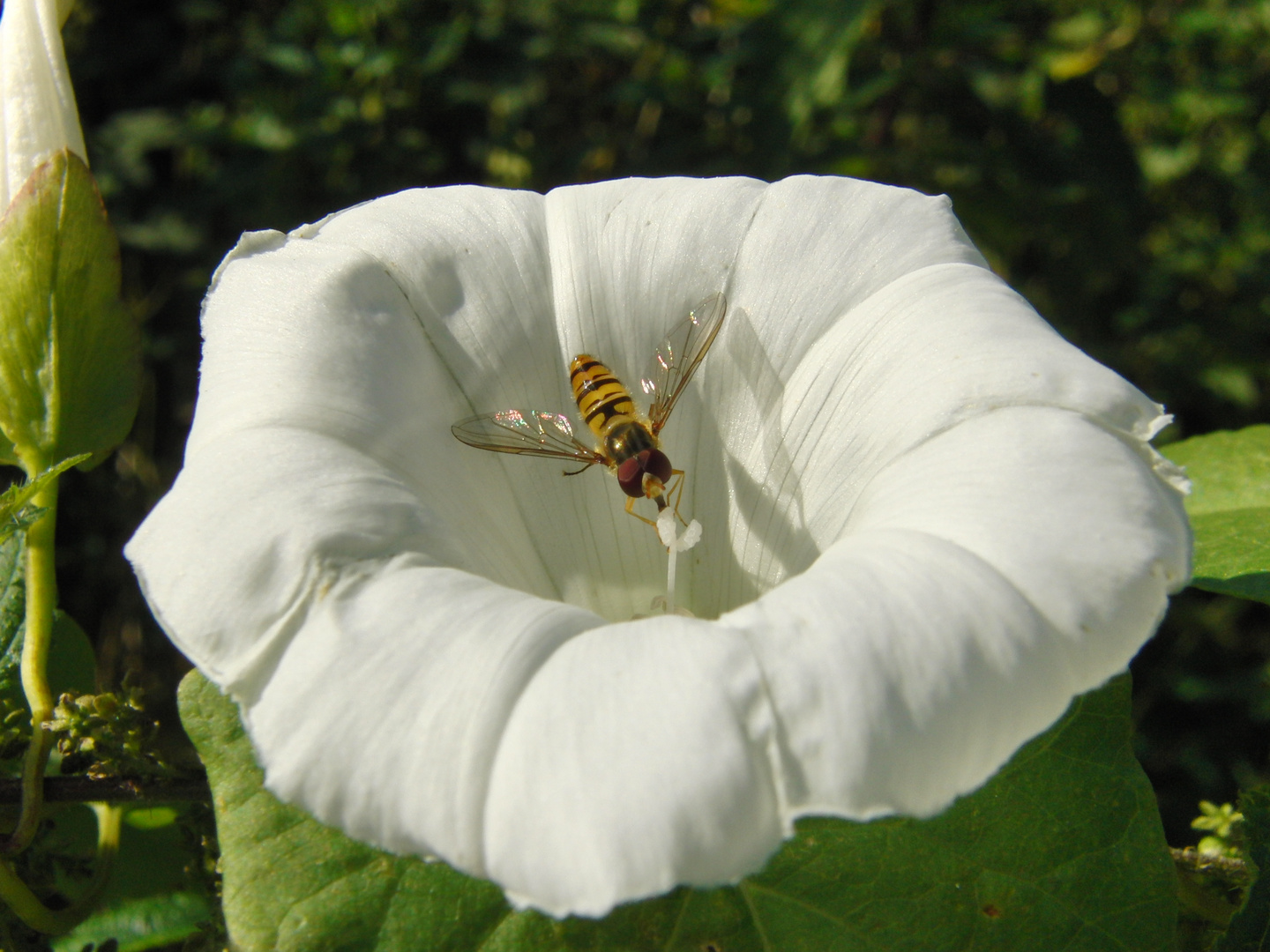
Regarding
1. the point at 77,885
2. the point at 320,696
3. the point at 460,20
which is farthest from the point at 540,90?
the point at 320,696

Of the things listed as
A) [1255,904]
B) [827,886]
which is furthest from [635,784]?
[1255,904]

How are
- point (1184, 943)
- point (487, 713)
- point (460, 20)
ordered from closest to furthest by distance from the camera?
point (487, 713) < point (1184, 943) < point (460, 20)

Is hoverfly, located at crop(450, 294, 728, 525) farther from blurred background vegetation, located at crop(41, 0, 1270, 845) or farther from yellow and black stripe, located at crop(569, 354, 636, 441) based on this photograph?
blurred background vegetation, located at crop(41, 0, 1270, 845)

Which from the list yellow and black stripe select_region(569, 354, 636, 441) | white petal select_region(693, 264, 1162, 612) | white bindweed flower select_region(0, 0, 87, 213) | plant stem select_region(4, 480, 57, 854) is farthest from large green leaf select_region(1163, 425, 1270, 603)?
white bindweed flower select_region(0, 0, 87, 213)

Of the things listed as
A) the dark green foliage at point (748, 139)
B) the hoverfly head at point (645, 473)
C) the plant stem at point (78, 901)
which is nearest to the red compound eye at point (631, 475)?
the hoverfly head at point (645, 473)

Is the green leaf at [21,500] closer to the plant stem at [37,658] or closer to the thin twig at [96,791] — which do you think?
the plant stem at [37,658]

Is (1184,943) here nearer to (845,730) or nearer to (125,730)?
(845,730)
